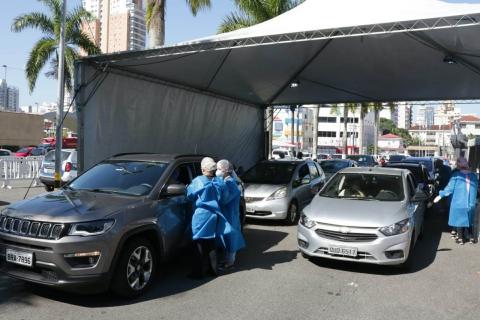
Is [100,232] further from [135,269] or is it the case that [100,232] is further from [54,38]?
[54,38]

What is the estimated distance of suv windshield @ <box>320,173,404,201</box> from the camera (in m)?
7.66

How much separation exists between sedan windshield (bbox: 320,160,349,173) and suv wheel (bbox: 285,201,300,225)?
7078mm

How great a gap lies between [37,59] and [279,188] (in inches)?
813

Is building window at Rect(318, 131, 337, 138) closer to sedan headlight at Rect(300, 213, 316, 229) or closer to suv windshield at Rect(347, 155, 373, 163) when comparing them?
suv windshield at Rect(347, 155, 373, 163)

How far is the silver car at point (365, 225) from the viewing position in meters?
6.43

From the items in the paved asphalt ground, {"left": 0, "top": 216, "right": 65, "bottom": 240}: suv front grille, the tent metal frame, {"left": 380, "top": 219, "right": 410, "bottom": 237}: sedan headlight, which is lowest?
the paved asphalt ground

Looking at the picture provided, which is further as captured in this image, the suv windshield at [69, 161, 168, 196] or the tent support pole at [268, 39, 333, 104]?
the tent support pole at [268, 39, 333, 104]

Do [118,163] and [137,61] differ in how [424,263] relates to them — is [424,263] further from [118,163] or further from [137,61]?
[137,61]

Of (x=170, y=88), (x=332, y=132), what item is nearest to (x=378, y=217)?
(x=170, y=88)

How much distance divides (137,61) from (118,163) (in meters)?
4.35

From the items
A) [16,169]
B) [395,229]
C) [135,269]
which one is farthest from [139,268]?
[16,169]

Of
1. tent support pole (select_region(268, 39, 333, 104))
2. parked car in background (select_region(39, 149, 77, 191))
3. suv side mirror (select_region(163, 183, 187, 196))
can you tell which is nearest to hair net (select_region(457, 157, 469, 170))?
tent support pole (select_region(268, 39, 333, 104))

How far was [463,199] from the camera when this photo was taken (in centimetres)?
870

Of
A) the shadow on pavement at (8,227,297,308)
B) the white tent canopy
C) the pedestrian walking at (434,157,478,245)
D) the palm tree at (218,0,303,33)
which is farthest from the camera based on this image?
the palm tree at (218,0,303,33)
